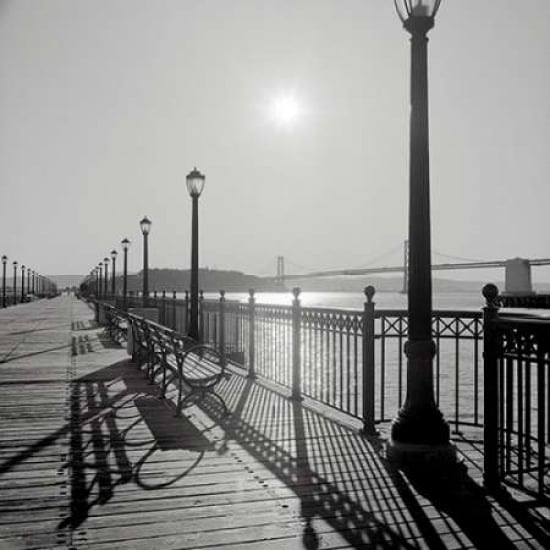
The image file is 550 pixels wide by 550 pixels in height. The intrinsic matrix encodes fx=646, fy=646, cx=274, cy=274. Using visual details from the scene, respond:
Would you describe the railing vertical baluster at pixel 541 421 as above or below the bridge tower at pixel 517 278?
below

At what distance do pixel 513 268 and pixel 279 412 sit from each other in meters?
67.8

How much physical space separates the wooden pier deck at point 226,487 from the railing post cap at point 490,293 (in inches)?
58.0

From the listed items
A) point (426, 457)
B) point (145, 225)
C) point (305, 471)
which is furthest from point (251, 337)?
point (145, 225)

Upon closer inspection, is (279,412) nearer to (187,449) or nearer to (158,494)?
(187,449)

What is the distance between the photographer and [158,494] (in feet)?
16.1

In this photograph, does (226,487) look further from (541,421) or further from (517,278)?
(517,278)

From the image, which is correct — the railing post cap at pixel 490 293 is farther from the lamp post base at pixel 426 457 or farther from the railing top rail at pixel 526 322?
the lamp post base at pixel 426 457

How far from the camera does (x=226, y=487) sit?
5.11 m

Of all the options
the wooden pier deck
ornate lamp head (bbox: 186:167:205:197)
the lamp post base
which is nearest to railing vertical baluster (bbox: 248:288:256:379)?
the wooden pier deck

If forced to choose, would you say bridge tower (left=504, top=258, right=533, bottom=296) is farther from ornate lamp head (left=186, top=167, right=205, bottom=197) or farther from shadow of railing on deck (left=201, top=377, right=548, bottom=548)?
shadow of railing on deck (left=201, top=377, right=548, bottom=548)

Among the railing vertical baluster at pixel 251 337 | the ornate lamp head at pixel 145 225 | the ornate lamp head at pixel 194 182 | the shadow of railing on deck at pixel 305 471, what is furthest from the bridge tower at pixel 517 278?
the shadow of railing on deck at pixel 305 471

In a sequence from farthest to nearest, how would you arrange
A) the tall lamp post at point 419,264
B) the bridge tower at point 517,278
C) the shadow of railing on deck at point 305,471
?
the bridge tower at point 517,278 → the tall lamp post at point 419,264 → the shadow of railing on deck at point 305,471

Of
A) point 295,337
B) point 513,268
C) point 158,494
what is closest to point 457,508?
point 158,494

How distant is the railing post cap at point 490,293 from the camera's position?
521cm
